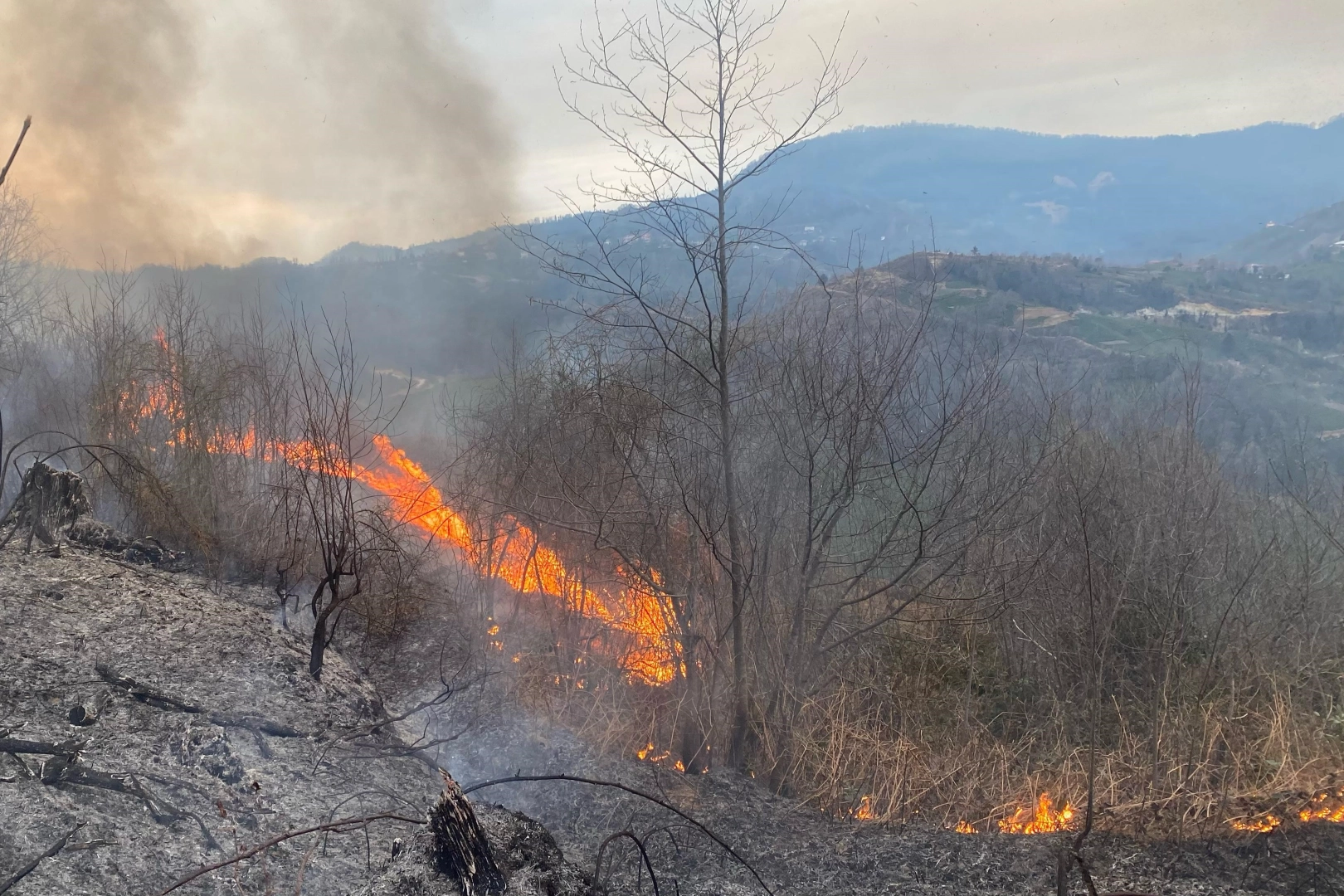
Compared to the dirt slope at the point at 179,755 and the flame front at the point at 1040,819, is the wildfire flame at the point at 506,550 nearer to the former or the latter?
the dirt slope at the point at 179,755

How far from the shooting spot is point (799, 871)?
457 centimetres

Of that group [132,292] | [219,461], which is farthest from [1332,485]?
[132,292]

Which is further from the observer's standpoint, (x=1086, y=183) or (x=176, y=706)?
(x=1086, y=183)

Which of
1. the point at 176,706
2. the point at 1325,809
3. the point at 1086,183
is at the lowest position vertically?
the point at 1325,809

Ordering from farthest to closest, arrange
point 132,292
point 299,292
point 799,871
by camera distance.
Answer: point 299,292
point 132,292
point 799,871

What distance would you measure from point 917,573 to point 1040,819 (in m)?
1.89

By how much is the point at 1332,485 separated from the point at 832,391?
617 cm

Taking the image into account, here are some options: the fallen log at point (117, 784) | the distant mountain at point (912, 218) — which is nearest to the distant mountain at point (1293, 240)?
the distant mountain at point (912, 218)

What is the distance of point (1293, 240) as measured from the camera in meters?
28.6

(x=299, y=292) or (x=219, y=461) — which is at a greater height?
(x=299, y=292)

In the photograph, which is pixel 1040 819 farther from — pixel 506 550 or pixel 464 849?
pixel 506 550

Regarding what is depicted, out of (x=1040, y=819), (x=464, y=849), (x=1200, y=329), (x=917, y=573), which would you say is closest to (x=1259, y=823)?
(x=1040, y=819)

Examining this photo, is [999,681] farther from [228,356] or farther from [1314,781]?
[228,356]

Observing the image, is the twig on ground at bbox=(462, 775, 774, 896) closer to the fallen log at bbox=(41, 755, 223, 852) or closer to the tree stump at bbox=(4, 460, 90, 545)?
the fallen log at bbox=(41, 755, 223, 852)
